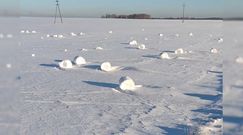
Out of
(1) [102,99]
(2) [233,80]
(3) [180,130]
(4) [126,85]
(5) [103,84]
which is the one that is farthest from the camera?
(5) [103,84]

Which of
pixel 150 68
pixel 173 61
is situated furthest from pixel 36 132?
pixel 173 61

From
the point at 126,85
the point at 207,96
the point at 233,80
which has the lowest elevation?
the point at 207,96

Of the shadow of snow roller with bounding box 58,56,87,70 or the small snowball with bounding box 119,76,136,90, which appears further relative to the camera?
the shadow of snow roller with bounding box 58,56,87,70

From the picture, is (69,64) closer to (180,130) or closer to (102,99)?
(102,99)

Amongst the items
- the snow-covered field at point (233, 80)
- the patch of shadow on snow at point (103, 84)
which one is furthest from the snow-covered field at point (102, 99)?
the snow-covered field at point (233, 80)

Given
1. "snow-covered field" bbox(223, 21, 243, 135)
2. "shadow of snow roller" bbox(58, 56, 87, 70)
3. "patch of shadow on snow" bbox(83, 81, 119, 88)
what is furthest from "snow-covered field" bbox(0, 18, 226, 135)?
"snow-covered field" bbox(223, 21, 243, 135)

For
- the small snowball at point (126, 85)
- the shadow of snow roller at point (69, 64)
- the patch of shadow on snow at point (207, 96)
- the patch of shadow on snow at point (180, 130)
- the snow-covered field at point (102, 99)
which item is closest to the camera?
the snow-covered field at point (102, 99)

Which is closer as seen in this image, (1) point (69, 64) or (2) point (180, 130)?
(2) point (180, 130)

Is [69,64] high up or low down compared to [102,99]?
up

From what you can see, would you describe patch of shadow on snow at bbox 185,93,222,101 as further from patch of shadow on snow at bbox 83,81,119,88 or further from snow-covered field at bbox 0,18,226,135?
patch of shadow on snow at bbox 83,81,119,88

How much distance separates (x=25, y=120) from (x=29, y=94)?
1.67 m

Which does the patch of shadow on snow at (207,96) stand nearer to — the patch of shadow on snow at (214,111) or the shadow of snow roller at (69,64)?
the patch of shadow on snow at (214,111)

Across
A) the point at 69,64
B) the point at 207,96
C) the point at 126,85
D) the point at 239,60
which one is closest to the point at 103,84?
the point at 126,85

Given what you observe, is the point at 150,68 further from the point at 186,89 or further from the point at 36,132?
the point at 36,132
